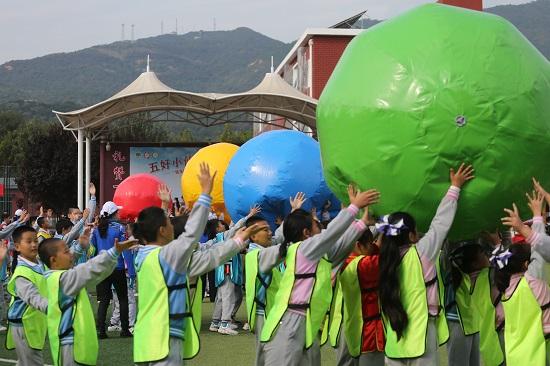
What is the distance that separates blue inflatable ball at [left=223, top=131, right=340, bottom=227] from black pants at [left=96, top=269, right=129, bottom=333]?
197 cm

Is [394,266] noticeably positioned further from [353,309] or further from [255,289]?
[255,289]

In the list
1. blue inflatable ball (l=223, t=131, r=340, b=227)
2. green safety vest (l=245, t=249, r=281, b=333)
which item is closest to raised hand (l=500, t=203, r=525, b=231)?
green safety vest (l=245, t=249, r=281, b=333)

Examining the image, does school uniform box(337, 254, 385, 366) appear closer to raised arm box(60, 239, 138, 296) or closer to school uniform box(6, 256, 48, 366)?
raised arm box(60, 239, 138, 296)

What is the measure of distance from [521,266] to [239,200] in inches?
214

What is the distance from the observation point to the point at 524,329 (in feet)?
20.9

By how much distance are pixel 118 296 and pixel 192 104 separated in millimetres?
15508

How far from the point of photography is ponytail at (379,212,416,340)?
612cm

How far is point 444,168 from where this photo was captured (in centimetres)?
589

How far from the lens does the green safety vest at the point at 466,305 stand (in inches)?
283

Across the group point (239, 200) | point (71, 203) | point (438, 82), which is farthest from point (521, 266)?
point (71, 203)

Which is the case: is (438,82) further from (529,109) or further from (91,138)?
(91,138)

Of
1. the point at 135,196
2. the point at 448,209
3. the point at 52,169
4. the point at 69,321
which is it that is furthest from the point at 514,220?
the point at 52,169

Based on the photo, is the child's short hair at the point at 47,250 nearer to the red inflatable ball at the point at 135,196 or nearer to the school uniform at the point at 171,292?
the school uniform at the point at 171,292

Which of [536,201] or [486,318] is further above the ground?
[536,201]
